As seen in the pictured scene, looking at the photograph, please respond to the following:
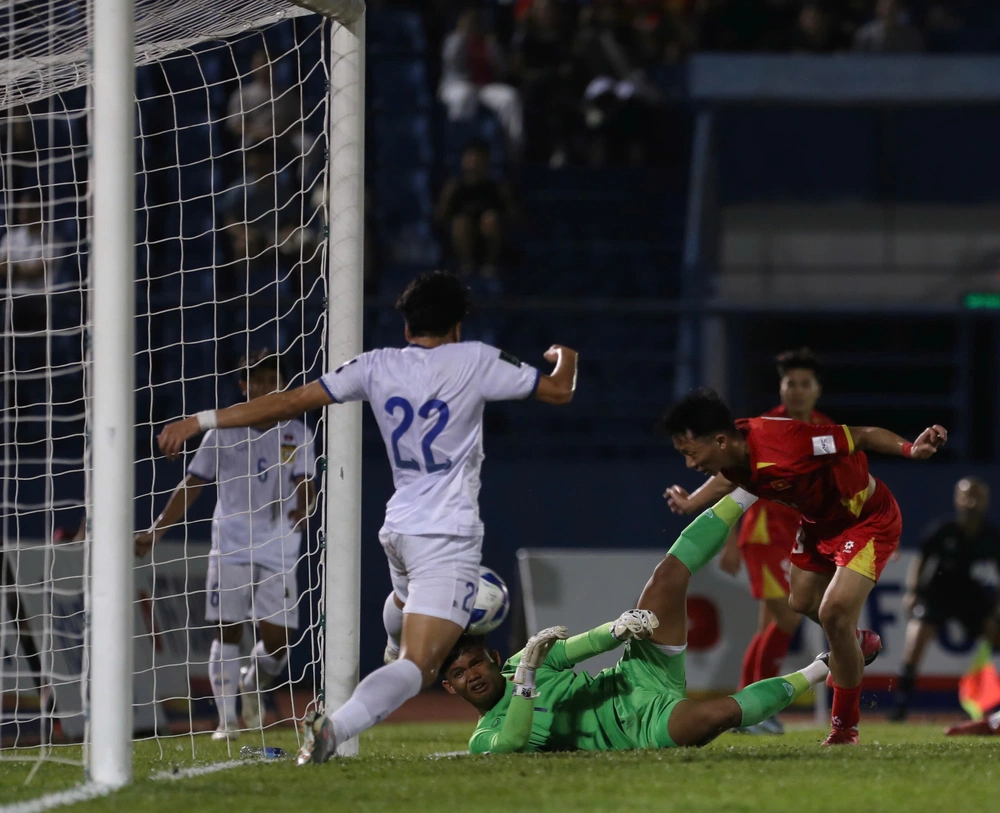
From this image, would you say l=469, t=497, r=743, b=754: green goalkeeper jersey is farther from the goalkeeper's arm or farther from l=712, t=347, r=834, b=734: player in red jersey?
l=712, t=347, r=834, b=734: player in red jersey

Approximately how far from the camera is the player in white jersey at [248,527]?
8680 mm

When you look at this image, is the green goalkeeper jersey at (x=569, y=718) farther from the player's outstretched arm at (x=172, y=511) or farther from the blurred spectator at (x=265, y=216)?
the blurred spectator at (x=265, y=216)

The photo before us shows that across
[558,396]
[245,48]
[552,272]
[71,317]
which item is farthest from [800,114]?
[558,396]

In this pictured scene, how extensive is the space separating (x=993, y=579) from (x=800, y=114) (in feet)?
22.7

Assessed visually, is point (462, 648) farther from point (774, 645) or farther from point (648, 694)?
point (774, 645)

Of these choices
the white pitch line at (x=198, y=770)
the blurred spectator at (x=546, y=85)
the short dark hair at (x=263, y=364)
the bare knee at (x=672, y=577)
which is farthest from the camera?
the blurred spectator at (x=546, y=85)

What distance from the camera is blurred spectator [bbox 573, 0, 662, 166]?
16219 mm

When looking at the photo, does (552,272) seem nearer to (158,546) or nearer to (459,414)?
(158,546)

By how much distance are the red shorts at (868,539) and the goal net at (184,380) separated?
2.37m

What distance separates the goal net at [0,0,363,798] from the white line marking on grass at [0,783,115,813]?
22cm

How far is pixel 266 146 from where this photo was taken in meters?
14.9

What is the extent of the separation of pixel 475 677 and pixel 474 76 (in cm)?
1145

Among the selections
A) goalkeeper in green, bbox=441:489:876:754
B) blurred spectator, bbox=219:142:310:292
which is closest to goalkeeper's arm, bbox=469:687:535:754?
goalkeeper in green, bbox=441:489:876:754

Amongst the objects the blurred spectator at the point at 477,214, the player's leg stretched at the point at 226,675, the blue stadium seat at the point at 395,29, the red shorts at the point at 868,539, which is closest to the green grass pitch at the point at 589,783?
the red shorts at the point at 868,539
